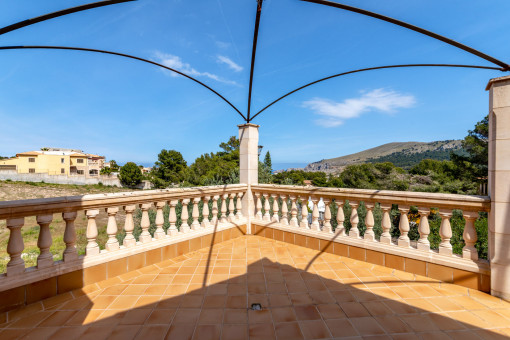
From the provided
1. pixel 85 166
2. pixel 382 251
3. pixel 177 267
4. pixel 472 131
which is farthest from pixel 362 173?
pixel 85 166

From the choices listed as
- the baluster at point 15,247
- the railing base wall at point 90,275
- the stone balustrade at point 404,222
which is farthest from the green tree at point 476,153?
the baluster at point 15,247

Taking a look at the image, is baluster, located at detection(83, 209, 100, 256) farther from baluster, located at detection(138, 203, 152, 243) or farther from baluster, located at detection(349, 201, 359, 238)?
baluster, located at detection(349, 201, 359, 238)

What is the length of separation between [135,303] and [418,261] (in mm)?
3129

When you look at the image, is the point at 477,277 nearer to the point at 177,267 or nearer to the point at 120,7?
the point at 177,267

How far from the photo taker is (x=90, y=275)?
7.76 ft

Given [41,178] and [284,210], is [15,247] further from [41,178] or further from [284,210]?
[41,178]

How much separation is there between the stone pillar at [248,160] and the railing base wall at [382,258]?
32 centimetres

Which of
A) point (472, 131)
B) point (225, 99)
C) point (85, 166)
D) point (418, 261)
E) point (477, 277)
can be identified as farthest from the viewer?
point (85, 166)

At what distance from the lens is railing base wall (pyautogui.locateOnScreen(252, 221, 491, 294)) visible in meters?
2.30

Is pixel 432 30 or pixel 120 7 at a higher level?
pixel 120 7

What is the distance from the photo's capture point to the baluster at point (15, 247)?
6.27 ft

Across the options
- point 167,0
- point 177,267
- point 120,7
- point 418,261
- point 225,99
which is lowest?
point 177,267

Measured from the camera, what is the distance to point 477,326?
5.73 ft

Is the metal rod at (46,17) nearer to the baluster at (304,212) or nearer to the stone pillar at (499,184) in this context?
the baluster at (304,212)
